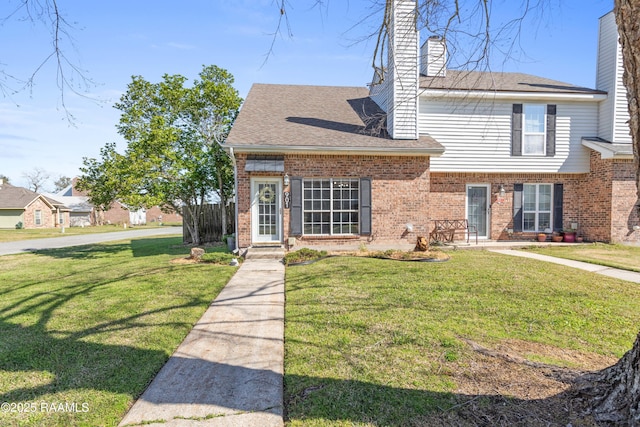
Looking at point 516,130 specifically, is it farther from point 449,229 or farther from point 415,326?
point 415,326

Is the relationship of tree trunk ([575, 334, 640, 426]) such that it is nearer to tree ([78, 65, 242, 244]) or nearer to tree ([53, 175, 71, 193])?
tree ([78, 65, 242, 244])

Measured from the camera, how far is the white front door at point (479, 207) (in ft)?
38.5

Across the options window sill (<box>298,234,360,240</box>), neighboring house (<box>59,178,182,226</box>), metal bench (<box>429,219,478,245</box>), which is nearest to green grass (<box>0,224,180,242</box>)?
neighboring house (<box>59,178,182,226</box>)

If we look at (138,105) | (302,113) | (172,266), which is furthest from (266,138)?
(138,105)

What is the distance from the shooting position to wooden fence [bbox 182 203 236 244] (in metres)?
14.1

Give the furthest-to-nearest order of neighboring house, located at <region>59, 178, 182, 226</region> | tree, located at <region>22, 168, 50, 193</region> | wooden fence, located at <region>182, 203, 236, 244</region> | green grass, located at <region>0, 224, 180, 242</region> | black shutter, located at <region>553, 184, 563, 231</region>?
tree, located at <region>22, 168, 50, 193</region>
neighboring house, located at <region>59, 178, 182, 226</region>
green grass, located at <region>0, 224, 180, 242</region>
wooden fence, located at <region>182, 203, 236, 244</region>
black shutter, located at <region>553, 184, 563, 231</region>

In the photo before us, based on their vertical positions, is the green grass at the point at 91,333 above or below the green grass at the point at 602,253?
below

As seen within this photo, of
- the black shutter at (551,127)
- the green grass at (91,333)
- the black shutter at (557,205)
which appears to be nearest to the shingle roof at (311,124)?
the green grass at (91,333)

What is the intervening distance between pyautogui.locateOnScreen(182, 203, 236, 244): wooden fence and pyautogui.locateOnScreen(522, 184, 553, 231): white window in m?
11.6

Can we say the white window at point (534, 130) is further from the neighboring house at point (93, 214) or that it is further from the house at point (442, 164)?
the neighboring house at point (93, 214)

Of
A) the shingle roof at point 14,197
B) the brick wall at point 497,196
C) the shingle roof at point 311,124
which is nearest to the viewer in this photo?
the shingle roof at point 311,124

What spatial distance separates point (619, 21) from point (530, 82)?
13.0 m

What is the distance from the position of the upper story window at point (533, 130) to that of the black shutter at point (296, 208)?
25.6 ft

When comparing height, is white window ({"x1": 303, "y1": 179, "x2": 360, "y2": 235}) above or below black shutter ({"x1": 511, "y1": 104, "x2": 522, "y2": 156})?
below
